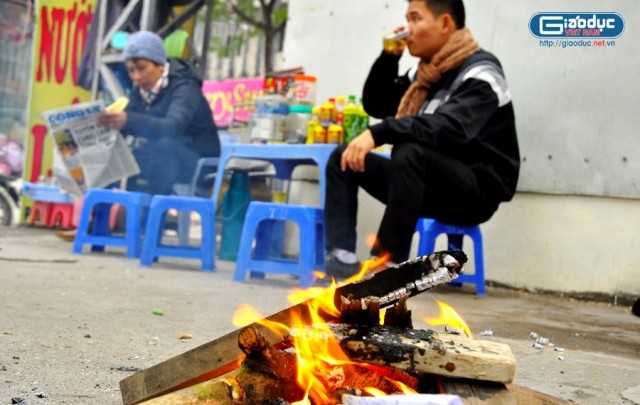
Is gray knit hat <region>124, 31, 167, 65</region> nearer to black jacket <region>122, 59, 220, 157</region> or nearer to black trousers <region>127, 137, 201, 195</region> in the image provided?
black jacket <region>122, 59, 220, 157</region>

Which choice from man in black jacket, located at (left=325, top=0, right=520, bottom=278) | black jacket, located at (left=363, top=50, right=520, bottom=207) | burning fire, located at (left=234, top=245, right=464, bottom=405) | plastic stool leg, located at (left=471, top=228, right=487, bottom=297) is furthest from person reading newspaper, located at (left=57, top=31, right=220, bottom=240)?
burning fire, located at (left=234, top=245, right=464, bottom=405)

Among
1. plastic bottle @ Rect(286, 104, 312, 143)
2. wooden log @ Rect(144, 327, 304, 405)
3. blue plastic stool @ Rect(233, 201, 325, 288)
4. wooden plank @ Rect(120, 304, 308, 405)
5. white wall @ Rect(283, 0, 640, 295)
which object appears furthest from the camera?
plastic bottle @ Rect(286, 104, 312, 143)

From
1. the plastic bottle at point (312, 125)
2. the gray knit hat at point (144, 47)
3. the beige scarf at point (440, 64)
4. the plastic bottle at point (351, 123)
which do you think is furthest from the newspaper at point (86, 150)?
the beige scarf at point (440, 64)

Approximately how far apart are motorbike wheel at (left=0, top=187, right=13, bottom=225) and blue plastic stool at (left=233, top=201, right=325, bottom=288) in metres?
5.17

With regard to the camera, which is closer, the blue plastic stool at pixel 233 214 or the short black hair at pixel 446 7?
the short black hair at pixel 446 7

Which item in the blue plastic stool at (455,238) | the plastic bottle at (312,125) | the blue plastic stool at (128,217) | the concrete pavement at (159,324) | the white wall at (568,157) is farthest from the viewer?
the blue plastic stool at (128,217)

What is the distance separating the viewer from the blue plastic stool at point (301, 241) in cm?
537

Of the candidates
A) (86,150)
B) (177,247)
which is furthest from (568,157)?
(86,150)

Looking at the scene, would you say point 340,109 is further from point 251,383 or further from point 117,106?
point 251,383

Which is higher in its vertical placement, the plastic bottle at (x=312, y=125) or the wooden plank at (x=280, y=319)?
the plastic bottle at (x=312, y=125)

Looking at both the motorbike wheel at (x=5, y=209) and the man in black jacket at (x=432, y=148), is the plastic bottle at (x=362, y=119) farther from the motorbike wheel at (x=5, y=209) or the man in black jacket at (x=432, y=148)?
the motorbike wheel at (x=5, y=209)

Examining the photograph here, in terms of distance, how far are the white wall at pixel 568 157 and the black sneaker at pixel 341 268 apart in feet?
4.55

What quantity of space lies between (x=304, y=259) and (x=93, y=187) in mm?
2221

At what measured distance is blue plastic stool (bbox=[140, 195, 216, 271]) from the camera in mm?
5980
